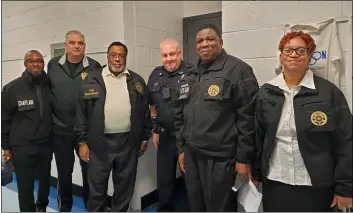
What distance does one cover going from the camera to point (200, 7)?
179cm

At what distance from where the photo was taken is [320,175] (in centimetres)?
100

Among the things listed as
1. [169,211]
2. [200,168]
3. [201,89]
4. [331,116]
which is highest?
[201,89]

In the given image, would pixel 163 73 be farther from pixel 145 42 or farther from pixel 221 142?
pixel 221 142

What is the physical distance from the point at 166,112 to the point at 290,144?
86 centimetres

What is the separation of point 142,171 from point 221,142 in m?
0.82

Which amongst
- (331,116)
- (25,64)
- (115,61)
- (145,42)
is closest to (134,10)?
(145,42)

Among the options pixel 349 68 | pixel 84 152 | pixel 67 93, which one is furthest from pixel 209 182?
pixel 67 93

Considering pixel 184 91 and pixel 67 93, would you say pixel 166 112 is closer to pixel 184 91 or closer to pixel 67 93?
pixel 184 91

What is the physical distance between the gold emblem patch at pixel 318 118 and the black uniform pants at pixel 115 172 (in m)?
1.04

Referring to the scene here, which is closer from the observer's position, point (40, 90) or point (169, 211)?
point (40, 90)

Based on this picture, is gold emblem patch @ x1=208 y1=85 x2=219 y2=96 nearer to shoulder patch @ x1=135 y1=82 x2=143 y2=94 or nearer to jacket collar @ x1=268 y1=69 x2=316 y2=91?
jacket collar @ x1=268 y1=69 x2=316 y2=91

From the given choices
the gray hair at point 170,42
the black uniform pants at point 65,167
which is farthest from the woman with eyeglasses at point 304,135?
the black uniform pants at point 65,167

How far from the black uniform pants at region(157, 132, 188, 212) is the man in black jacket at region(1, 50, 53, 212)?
76 cm

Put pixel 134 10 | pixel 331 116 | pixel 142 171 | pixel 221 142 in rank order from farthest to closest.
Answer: pixel 142 171 → pixel 134 10 → pixel 221 142 → pixel 331 116
